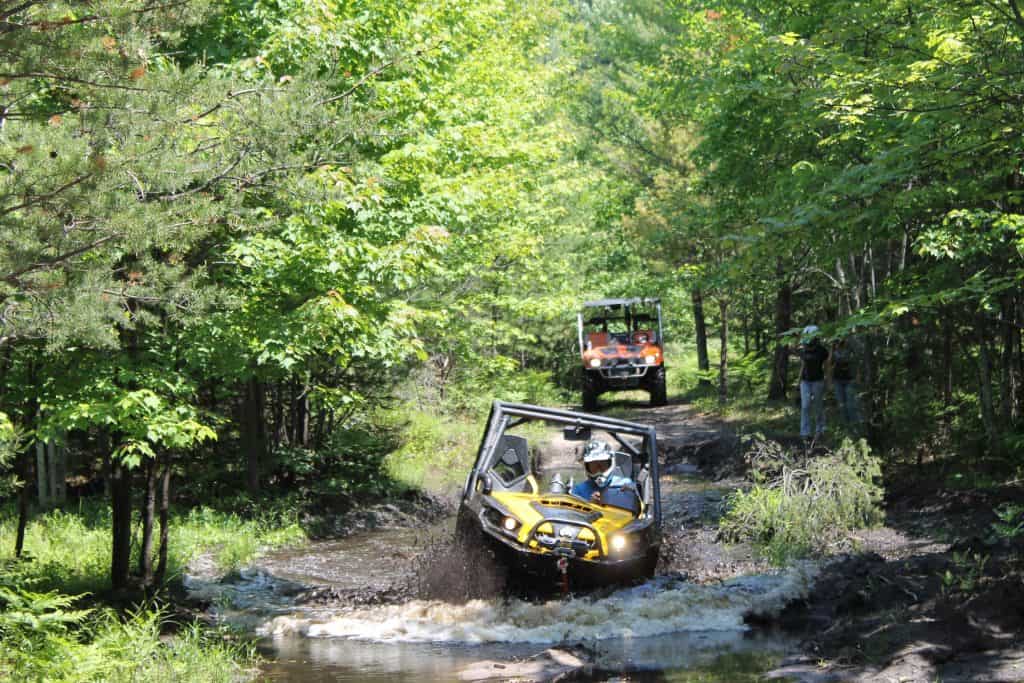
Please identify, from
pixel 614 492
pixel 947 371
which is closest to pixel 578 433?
pixel 614 492

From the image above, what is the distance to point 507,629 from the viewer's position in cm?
897

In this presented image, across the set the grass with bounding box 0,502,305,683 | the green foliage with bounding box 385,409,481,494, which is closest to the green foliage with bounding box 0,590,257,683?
the grass with bounding box 0,502,305,683

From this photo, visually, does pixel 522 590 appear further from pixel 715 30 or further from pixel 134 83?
pixel 715 30

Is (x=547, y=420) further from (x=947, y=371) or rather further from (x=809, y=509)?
(x=947, y=371)

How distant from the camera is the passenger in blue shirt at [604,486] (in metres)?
10.6

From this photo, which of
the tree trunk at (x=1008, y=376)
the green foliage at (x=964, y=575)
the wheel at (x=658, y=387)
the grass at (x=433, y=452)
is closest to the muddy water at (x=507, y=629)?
the green foliage at (x=964, y=575)

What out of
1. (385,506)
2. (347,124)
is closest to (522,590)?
(347,124)

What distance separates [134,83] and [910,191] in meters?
7.63

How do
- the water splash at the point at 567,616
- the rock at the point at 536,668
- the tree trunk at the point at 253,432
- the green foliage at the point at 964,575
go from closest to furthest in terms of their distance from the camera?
the rock at the point at 536,668 < the green foliage at the point at 964,575 < the water splash at the point at 567,616 < the tree trunk at the point at 253,432

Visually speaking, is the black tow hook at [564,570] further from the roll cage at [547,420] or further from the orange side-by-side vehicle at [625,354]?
the orange side-by-side vehicle at [625,354]

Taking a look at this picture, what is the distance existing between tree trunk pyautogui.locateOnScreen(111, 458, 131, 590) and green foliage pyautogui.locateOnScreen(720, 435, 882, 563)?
22.2ft

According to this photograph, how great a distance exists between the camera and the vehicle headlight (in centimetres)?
952

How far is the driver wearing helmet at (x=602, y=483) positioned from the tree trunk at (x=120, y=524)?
454 cm

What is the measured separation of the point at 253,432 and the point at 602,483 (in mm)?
6172
